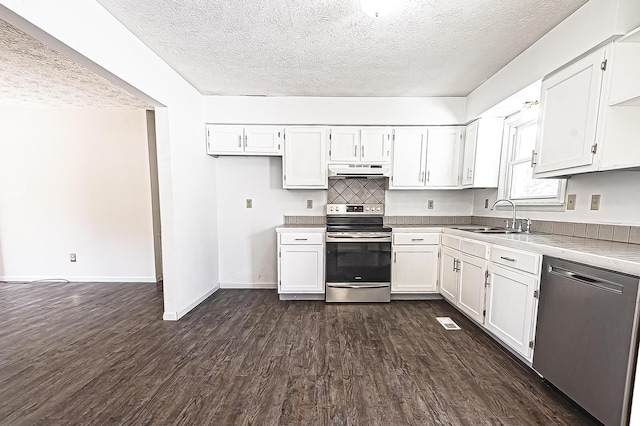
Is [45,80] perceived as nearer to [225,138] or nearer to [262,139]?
[225,138]

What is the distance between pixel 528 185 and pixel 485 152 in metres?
0.56

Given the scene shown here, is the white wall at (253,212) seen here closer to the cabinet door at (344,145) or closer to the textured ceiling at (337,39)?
the cabinet door at (344,145)

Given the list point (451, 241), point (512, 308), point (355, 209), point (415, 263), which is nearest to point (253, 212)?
point (355, 209)

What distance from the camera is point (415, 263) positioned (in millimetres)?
3064

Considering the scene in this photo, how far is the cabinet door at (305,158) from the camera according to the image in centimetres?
313

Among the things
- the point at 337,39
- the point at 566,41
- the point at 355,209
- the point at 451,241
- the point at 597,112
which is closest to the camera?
the point at 597,112

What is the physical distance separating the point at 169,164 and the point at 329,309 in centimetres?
229

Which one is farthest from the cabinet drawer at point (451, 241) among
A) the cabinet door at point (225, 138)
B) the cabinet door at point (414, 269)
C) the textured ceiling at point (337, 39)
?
the cabinet door at point (225, 138)

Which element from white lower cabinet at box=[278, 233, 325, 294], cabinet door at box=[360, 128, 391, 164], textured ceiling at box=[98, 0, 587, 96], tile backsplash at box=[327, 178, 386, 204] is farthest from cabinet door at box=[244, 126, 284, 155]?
white lower cabinet at box=[278, 233, 325, 294]

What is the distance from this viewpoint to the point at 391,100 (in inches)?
122

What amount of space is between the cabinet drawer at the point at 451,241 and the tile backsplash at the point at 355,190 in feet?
3.18

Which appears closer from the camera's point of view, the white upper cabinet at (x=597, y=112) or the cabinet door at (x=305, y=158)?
the white upper cabinet at (x=597, y=112)

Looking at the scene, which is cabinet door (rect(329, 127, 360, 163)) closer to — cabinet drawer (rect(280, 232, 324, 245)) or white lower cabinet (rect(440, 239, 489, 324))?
cabinet drawer (rect(280, 232, 324, 245))

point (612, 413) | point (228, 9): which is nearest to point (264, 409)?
point (612, 413)
